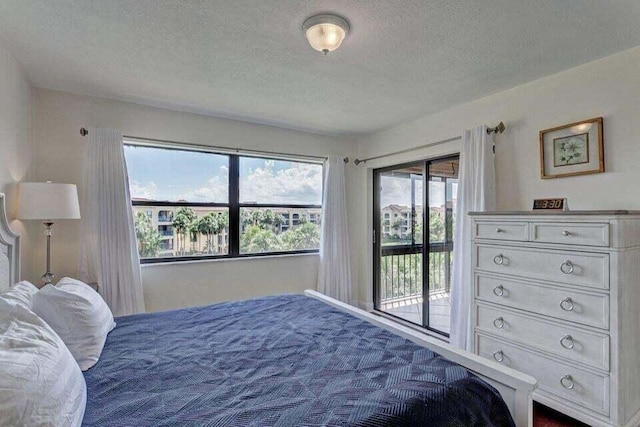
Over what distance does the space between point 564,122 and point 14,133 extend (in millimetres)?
4018

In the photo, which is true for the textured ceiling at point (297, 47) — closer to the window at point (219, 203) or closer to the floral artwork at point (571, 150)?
the floral artwork at point (571, 150)

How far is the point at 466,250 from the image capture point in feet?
9.57

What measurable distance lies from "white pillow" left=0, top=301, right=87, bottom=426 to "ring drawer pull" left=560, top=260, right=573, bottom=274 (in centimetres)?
246

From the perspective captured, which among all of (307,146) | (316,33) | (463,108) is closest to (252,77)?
(316,33)

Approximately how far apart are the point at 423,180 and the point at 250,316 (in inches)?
97.5

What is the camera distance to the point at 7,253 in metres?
2.06

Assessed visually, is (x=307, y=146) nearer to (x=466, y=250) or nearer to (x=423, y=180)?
(x=423, y=180)

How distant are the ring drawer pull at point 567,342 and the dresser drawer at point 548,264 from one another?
1.08ft

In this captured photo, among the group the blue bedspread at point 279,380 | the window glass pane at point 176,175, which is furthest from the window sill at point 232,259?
the blue bedspread at point 279,380

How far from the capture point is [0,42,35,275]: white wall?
7.05 ft

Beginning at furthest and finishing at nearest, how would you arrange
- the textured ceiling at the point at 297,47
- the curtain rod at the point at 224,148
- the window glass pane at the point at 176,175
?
the window glass pane at the point at 176,175 → the curtain rod at the point at 224,148 → the textured ceiling at the point at 297,47

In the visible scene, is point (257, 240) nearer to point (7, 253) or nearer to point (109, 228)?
point (109, 228)

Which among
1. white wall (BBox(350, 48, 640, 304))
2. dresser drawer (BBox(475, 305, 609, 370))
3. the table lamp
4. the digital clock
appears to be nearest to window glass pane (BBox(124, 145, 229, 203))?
the table lamp

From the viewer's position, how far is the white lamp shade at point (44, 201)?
7.43 feet
